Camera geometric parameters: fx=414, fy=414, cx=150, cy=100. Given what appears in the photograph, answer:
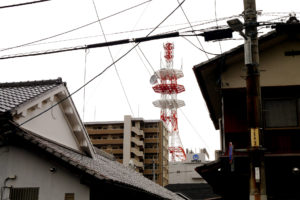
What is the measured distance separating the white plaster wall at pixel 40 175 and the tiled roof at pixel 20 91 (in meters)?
1.59

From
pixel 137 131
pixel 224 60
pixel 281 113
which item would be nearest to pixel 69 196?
pixel 224 60

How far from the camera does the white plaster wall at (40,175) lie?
44.3 ft

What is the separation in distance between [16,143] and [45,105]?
2.76 metres

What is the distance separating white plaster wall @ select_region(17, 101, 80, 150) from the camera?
1533cm

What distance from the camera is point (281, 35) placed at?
14.4 meters

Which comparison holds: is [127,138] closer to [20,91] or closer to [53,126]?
[53,126]

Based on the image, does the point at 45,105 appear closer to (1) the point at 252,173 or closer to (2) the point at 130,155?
(1) the point at 252,173

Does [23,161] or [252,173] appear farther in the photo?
[23,161]

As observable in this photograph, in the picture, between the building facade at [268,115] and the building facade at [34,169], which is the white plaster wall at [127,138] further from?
the building facade at [34,169]

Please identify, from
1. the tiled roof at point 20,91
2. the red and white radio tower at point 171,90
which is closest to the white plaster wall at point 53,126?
the tiled roof at point 20,91

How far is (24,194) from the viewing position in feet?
44.1

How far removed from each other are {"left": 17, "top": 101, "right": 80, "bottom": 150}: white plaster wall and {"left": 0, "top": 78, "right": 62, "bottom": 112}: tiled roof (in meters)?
0.55

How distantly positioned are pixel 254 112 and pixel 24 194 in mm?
8211

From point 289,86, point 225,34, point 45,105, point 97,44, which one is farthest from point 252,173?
point 45,105
